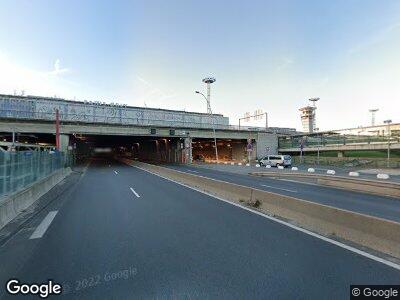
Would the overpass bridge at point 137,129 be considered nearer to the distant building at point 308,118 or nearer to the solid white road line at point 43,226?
the solid white road line at point 43,226

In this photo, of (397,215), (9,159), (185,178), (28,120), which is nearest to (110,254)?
(9,159)

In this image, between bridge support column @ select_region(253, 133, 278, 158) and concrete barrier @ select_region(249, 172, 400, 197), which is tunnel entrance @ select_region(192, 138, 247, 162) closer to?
bridge support column @ select_region(253, 133, 278, 158)

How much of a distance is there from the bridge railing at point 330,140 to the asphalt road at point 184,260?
42822 mm

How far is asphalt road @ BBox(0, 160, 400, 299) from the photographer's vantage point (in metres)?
4.46

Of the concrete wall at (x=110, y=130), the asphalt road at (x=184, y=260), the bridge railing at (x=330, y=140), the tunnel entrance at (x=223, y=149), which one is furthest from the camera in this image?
the tunnel entrance at (x=223, y=149)

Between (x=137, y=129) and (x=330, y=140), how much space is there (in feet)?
110

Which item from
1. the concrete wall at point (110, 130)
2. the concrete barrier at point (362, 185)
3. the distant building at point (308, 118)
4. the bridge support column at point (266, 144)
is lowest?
the concrete barrier at point (362, 185)

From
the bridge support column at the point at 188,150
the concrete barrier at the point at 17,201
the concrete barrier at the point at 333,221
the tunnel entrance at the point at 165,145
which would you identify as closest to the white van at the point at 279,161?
the bridge support column at the point at 188,150

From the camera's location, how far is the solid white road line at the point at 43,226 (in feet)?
25.1

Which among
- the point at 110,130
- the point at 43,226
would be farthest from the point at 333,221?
the point at 110,130

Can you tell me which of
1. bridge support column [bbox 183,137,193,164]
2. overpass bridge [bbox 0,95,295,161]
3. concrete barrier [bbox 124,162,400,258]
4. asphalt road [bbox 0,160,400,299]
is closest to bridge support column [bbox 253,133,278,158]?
overpass bridge [bbox 0,95,295,161]

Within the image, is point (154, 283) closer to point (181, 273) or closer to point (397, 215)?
point (181, 273)

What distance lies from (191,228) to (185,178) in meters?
13.4

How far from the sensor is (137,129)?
5188 cm
